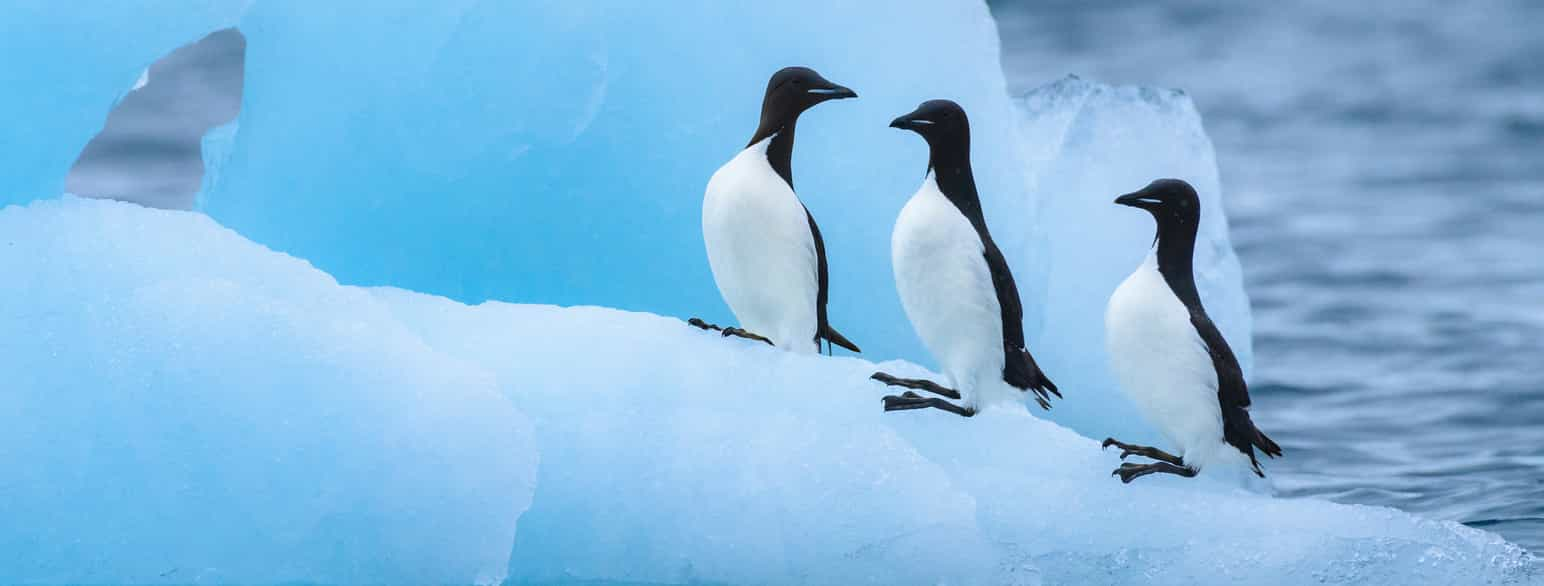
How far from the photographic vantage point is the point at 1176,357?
3402 mm

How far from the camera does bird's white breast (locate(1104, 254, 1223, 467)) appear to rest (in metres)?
3.39

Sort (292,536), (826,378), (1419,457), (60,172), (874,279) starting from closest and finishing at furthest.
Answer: (292,536) → (826,378) → (60,172) → (874,279) → (1419,457)

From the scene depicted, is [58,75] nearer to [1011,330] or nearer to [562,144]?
[562,144]

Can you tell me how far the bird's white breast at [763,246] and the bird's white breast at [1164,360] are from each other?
2.26ft

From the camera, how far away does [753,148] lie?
148 inches

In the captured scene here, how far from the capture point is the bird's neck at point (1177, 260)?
11.3 ft

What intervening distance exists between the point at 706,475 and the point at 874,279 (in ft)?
4.72

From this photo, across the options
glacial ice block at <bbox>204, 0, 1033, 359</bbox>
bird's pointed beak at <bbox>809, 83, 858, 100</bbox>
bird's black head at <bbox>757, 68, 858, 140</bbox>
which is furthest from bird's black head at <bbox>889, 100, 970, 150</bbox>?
glacial ice block at <bbox>204, 0, 1033, 359</bbox>

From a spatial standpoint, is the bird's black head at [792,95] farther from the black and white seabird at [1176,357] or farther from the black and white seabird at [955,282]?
the black and white seabird at [1176,357]

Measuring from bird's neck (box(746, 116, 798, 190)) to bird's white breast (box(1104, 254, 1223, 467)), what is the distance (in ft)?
2.57

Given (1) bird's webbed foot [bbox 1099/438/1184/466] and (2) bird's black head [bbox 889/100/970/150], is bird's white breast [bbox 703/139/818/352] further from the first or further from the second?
(1) bird's webbed foot [bbox 1099/438/1184/466]

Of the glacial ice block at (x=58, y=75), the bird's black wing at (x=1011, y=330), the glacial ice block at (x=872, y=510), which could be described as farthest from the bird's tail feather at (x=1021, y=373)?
the glacial ice block at (x=58, y=75)

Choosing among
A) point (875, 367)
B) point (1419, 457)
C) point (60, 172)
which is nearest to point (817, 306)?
point (875, 367)

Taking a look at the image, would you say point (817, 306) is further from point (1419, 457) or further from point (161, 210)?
point (1419, 457)
